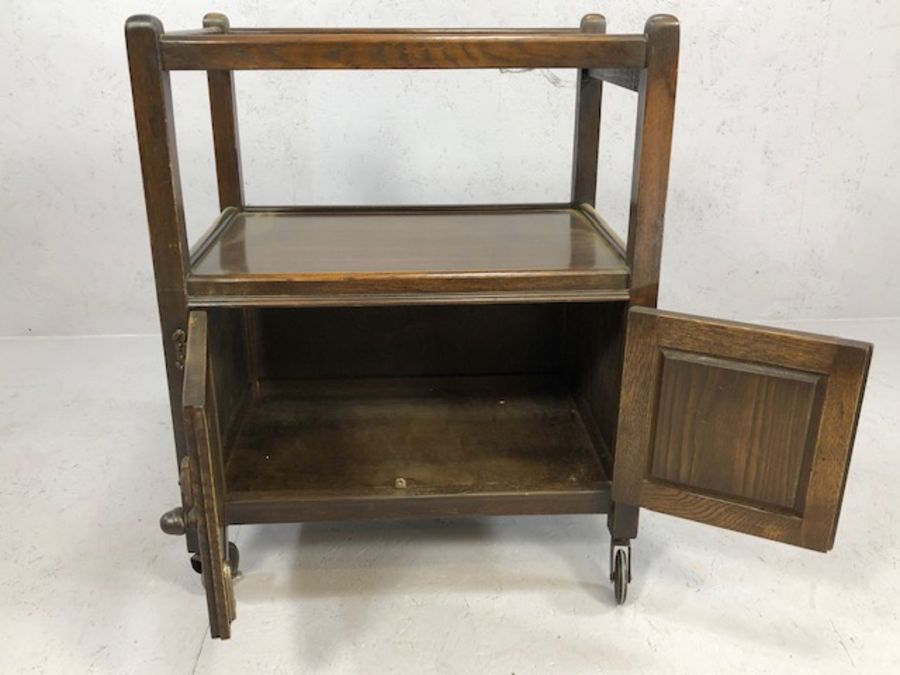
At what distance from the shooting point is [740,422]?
1.23m

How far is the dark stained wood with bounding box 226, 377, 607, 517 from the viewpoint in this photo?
4.67 feet

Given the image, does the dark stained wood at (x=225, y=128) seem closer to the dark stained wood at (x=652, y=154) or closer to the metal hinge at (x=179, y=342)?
the metal hinge at (x=179, y=342)

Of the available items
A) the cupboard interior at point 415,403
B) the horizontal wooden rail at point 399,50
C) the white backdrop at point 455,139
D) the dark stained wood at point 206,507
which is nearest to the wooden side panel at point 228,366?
the cupboard interior at point 415,403

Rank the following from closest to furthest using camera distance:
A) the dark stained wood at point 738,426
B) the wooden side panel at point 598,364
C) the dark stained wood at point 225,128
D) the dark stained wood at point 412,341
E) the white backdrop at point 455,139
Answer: the dark stained wood at point 738,426 → the wooden side panel at point 598,364 → the dark stained wood at point 225,128 → the dark stained wood at point 412,341 → the white backdrop at point 455,139

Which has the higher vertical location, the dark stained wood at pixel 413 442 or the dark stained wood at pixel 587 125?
the dark stained wood at pixel 587 125

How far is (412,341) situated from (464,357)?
12 centimetres

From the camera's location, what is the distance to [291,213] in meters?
1.76

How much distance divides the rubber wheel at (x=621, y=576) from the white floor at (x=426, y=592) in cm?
3

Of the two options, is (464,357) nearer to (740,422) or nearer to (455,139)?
(740,422)

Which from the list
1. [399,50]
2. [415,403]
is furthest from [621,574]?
[399,50]

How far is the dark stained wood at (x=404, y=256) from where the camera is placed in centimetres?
128

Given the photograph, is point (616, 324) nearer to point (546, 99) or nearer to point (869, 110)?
point (546, 99)

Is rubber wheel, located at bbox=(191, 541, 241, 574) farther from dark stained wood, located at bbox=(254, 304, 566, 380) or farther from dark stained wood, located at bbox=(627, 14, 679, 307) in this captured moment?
dark stained wood, located at bbox=(627, 14, 679, 307)

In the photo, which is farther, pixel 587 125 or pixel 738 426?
pixel 587 125
